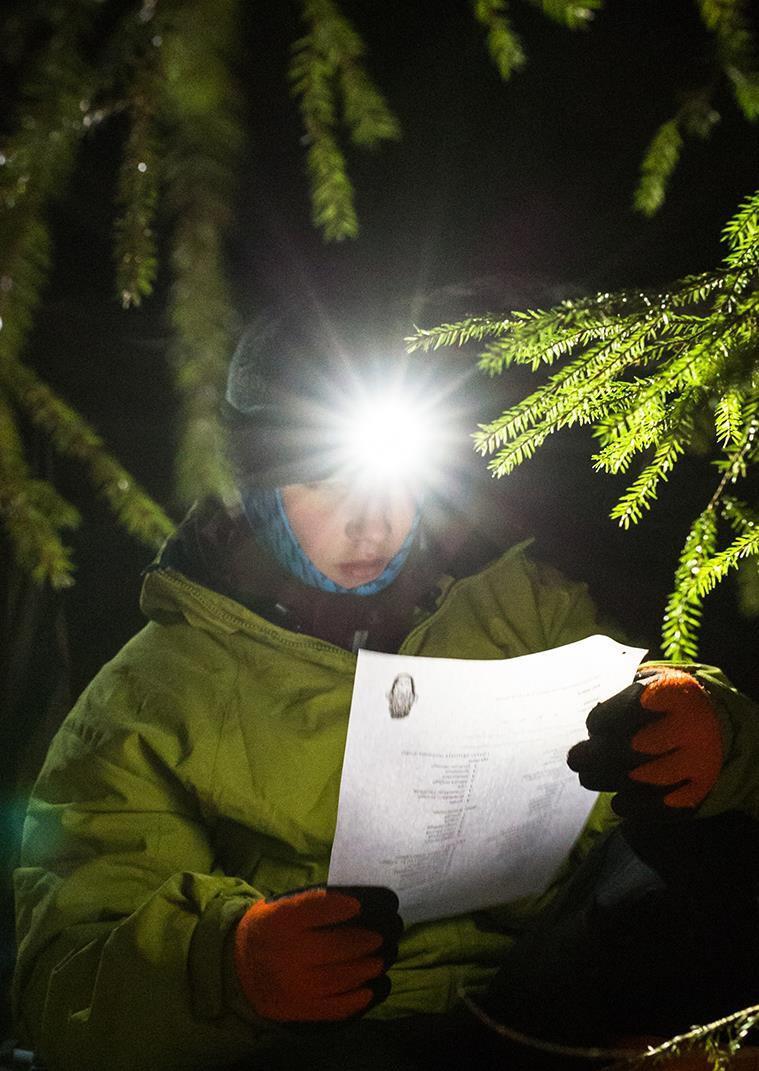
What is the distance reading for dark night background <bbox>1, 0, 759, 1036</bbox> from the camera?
174cm

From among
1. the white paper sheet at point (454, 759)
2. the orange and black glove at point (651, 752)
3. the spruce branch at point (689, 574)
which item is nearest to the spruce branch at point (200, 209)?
the white paper sheet at point (454, 759)

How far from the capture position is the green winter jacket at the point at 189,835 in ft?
3.52

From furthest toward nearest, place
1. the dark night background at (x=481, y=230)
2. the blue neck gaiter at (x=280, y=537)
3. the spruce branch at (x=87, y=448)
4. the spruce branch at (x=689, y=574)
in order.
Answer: the dark night background at (x=481, y=230)
the blue neck gaiter at (x=280, y=537)
the spruce branch at (x=689, y=574)
the spruce branch at (x=87, y=448)

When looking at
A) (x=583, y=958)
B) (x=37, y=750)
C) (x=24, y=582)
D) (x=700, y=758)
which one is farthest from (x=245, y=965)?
(x=24, y=582)

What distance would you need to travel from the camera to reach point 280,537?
1.62m

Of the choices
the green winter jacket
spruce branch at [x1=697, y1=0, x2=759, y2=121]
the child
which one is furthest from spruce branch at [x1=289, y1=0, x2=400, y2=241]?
the green winter jacket

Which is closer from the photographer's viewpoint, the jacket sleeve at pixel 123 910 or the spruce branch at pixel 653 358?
the spruce branch at pixel 653 358

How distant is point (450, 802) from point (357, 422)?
800 mm

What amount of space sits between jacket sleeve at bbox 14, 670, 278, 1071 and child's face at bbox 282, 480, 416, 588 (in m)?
0.49

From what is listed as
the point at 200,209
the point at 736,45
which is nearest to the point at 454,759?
the point at 200,209

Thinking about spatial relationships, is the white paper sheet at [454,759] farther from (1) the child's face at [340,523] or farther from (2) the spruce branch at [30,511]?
(1) the child's face at [340,523]

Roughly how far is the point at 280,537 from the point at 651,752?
917mm

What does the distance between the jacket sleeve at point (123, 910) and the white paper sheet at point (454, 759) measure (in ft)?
0.85

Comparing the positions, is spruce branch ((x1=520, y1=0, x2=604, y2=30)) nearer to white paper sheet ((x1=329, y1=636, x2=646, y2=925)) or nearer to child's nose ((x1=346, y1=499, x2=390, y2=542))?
white paper sheet ((x1=329, y1=636, x2=646, y2=925))
